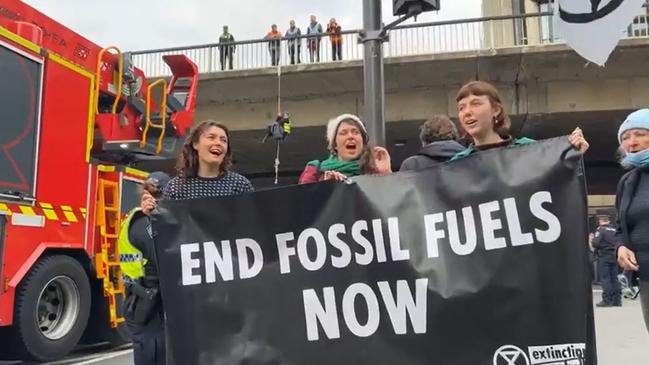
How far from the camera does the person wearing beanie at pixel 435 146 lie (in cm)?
355

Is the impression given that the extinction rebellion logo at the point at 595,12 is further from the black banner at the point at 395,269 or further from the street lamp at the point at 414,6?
the black banner at the point at 395,269

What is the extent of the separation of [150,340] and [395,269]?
68.3 inches

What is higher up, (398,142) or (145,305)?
(398,142)

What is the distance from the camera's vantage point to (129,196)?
25.2 feet

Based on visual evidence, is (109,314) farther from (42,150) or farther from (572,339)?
(572,339)

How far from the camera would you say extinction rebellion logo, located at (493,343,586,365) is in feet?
7.83

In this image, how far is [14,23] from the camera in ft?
20.4

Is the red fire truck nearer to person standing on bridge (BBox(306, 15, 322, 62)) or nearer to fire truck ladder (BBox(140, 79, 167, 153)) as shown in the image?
fire truck ladder (BBox(140, 79, 167, 153))

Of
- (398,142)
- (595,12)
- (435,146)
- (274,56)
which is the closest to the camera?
(435,146)

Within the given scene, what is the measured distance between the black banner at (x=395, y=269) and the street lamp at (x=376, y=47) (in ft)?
8.88

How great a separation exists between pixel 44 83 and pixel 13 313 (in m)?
2.20

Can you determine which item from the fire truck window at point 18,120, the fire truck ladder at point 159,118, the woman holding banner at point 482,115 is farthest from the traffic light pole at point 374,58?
the fire truck ladder at point 159,118

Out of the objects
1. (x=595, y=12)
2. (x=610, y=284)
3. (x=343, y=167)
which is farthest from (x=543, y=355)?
(x=610, y=284)

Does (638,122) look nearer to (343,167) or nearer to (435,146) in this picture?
(435,146)
